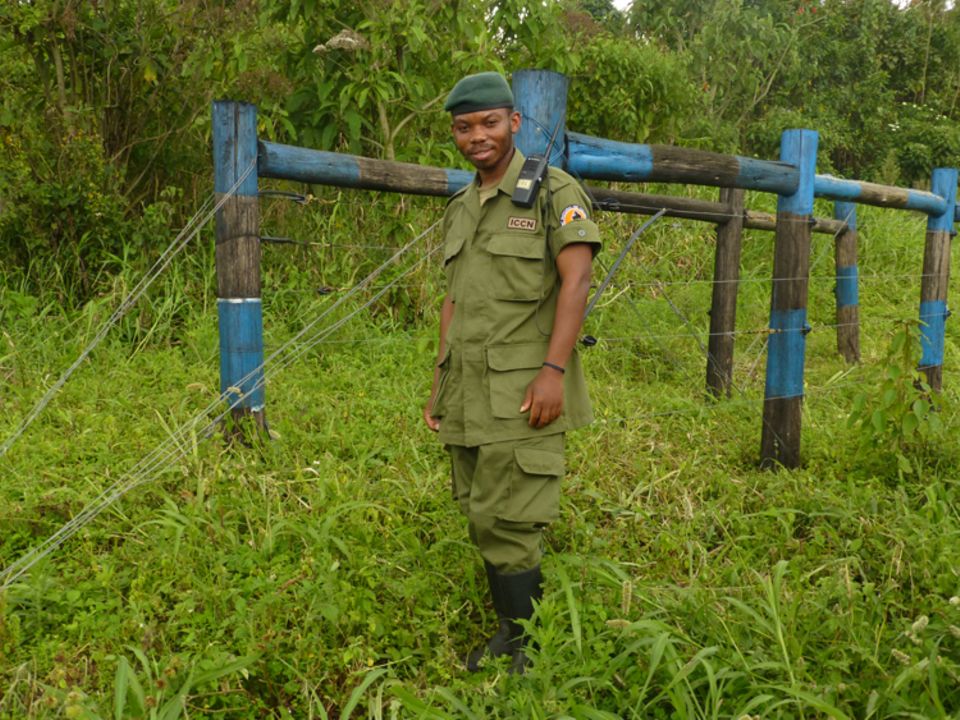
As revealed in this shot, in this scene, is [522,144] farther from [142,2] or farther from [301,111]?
[142,2]

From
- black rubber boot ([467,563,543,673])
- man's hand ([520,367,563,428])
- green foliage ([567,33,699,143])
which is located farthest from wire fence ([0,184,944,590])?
green foliage ([567,33,699,143])

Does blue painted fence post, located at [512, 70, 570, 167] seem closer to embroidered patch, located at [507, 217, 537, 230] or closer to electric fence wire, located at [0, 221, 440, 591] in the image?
electric fence wire, located at [0, 221, 440, 591]

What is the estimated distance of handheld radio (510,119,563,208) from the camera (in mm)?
2453

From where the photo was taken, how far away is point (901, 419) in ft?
12.8

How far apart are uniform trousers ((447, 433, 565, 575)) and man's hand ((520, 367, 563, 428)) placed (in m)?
0.07

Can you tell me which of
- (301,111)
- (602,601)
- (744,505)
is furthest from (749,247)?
(602,601)

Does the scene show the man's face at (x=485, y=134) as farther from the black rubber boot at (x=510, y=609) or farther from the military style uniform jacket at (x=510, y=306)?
the black rubber boot at (x=510, y=609)


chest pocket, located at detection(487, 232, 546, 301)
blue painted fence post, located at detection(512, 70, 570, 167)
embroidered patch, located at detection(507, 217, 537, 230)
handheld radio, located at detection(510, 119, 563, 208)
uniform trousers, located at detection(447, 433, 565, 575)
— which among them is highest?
blue painted fence post, located at detection(512, 70, 570, 167)

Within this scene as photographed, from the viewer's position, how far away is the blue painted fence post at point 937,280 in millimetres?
5711

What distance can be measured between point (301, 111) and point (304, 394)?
2445mm

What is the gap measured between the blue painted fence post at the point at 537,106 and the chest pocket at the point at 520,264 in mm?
846

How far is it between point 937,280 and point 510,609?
14.1ft

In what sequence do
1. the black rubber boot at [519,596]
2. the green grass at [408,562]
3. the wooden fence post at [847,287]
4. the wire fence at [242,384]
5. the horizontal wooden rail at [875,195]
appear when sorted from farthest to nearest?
the wooden fence post at [847,287] < the horizontal wooden rail at [875,195] < the wire fence at [242,384] < the black rubber boot at [519,596] < the green grass at [408,562]

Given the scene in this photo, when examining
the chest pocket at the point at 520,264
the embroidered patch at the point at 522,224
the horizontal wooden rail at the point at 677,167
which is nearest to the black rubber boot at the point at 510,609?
the chest pocket at the point at 520,264
